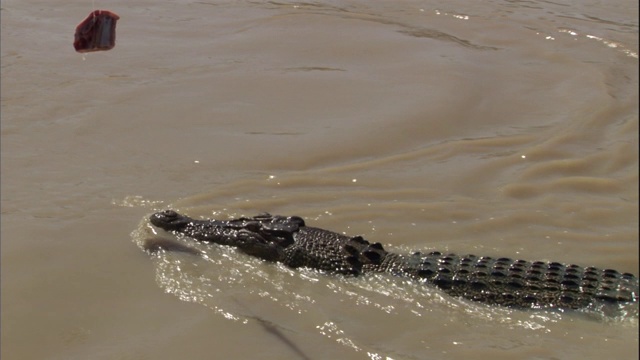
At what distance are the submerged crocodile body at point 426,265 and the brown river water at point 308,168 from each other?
9 cm

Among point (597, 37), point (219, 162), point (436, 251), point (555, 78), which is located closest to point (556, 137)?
point (555, 78)

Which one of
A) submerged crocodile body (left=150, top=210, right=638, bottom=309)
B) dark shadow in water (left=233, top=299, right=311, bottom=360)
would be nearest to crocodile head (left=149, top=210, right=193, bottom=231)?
submerged crocodile body (left=150, top=210, right=638, bottom=309)

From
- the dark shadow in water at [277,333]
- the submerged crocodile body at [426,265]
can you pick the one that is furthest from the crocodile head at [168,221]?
the dark shadow in water at [277,333]

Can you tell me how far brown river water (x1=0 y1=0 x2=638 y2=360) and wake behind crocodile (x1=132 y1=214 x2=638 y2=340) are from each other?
2 cm

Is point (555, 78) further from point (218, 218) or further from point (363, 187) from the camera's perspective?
point (218, 218)

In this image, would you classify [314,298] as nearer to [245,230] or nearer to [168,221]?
[245,230]

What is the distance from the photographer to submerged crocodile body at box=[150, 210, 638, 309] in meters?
4.75

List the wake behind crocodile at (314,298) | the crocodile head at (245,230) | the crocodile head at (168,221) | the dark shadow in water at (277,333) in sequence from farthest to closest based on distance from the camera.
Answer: the crocodile head at (168,221) < the crocodile head at (245,230) < the wake behind crocodile at (314,298) < the dark shadow in water at (277,333)

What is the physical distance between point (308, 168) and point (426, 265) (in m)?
1.87

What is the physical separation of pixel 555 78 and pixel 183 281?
16.5ft

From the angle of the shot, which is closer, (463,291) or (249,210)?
(463,291)

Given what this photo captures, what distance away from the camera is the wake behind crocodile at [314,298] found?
4684mm

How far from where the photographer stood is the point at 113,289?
5113mm

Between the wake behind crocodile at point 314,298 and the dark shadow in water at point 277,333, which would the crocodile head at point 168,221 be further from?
the dark shadow in water at point 277,333
